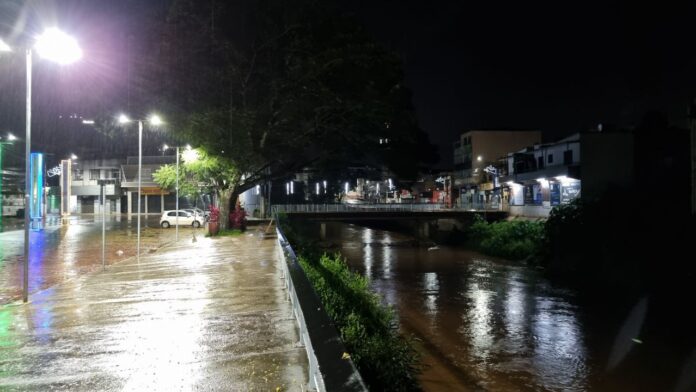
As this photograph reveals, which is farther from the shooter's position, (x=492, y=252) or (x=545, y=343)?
(x=492, y=252)

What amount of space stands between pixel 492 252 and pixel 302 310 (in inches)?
1252

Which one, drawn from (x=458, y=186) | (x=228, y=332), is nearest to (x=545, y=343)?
(x=228, y=332)

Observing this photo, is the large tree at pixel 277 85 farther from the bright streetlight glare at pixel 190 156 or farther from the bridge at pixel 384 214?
the bridge at pixel 384 214

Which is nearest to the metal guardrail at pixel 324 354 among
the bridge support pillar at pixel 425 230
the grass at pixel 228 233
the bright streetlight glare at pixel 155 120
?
the bright streetlight glare at pixel 155 120

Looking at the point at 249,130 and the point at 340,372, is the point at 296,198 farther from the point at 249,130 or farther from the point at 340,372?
the point at 340,372

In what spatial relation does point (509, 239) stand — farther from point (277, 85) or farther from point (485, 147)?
point (485, 147)

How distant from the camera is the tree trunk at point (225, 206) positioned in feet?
98.1

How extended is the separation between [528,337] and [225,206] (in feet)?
66.4

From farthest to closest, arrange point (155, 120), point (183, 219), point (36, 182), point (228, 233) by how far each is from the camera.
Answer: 1. point (183, 219)
2. point (36, 182)
3. point (228, 233)
4. point (155, 120)

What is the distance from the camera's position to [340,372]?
3691 millimetres

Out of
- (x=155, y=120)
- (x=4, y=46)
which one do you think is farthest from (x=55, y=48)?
(x=155, y=120)

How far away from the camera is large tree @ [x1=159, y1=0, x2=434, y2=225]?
25594 mm

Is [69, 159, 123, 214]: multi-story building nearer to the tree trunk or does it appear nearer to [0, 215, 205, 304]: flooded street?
[0, 215, 205, 304]: flooded street

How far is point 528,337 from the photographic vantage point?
13.7m
